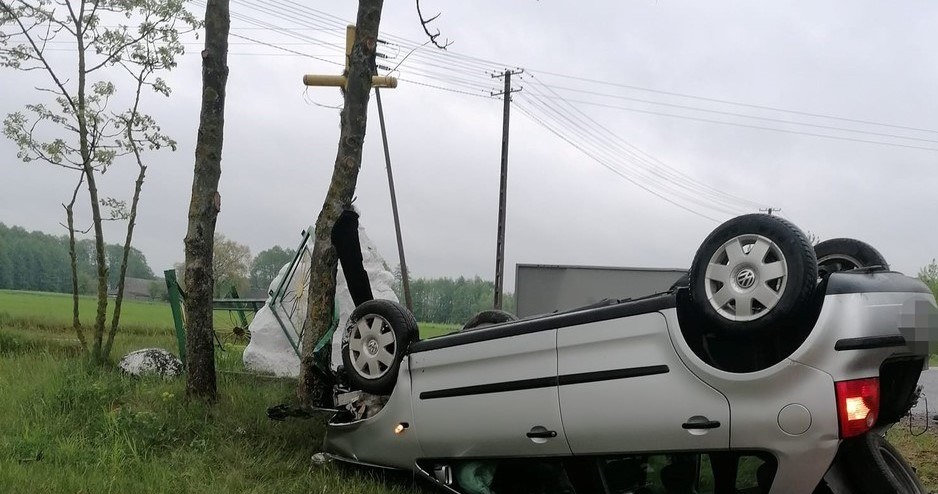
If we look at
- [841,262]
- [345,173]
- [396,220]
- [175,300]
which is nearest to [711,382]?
[841,262]

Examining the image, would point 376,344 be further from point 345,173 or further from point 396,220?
point 396,220

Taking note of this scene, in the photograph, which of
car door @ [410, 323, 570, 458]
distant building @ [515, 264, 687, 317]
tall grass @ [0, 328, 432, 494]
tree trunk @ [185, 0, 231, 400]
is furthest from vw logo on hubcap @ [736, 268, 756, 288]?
distant building @ [515, 264, 687, 317]

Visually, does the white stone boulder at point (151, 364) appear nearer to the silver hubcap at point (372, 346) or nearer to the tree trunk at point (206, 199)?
the tree trunk at point (206, 199)

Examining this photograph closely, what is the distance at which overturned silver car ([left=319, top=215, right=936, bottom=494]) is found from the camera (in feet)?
10.6

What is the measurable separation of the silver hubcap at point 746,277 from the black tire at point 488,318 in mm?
2501

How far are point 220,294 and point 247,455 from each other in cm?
805

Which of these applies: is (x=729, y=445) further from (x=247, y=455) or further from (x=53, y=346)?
(x=53, y=346)

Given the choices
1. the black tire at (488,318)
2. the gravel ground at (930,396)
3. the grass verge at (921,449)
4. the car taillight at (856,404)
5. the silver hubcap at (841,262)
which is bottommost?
the gravel ground at (930,396)

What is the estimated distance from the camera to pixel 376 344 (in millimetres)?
5062

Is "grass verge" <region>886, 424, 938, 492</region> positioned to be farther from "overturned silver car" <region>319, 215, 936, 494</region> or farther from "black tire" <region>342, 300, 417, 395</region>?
"black tire" <region>342, 300, 417, 395</region>

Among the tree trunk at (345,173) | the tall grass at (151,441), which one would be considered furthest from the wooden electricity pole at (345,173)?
the tall grass at (151,441)

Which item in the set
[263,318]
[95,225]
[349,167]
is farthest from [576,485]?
[95,225]

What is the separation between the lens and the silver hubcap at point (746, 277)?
3264mm

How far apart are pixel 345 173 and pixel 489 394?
10.9ft
